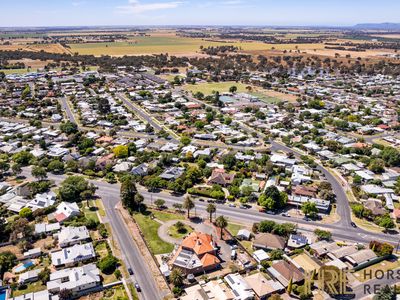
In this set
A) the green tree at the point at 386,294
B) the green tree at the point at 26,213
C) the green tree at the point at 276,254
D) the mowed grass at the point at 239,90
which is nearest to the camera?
the green tree at the point at 386,294

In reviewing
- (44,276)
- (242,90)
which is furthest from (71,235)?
(242,90)

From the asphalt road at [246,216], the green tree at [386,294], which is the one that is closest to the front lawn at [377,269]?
the asphalt road at [246,216]

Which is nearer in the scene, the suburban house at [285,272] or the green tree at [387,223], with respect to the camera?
the suburban house at [285,272]

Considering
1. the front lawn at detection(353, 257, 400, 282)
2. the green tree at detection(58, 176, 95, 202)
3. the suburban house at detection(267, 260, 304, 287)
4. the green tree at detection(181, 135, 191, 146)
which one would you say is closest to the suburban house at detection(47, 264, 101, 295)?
the green tree at detection(58, 176, 95, 202)

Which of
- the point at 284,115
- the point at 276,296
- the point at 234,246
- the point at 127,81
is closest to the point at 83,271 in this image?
the point at 234,246

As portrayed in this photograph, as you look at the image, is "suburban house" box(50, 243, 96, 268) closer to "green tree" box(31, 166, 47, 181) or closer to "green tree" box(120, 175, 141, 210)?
"green tree" box(120, 175, 141, 210)

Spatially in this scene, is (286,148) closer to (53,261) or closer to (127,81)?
(53,261)

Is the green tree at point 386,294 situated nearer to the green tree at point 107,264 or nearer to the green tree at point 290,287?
the green tree at point 290,287

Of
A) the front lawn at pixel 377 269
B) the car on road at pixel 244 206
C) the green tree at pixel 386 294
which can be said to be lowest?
the front lawn at pixel 377 269
